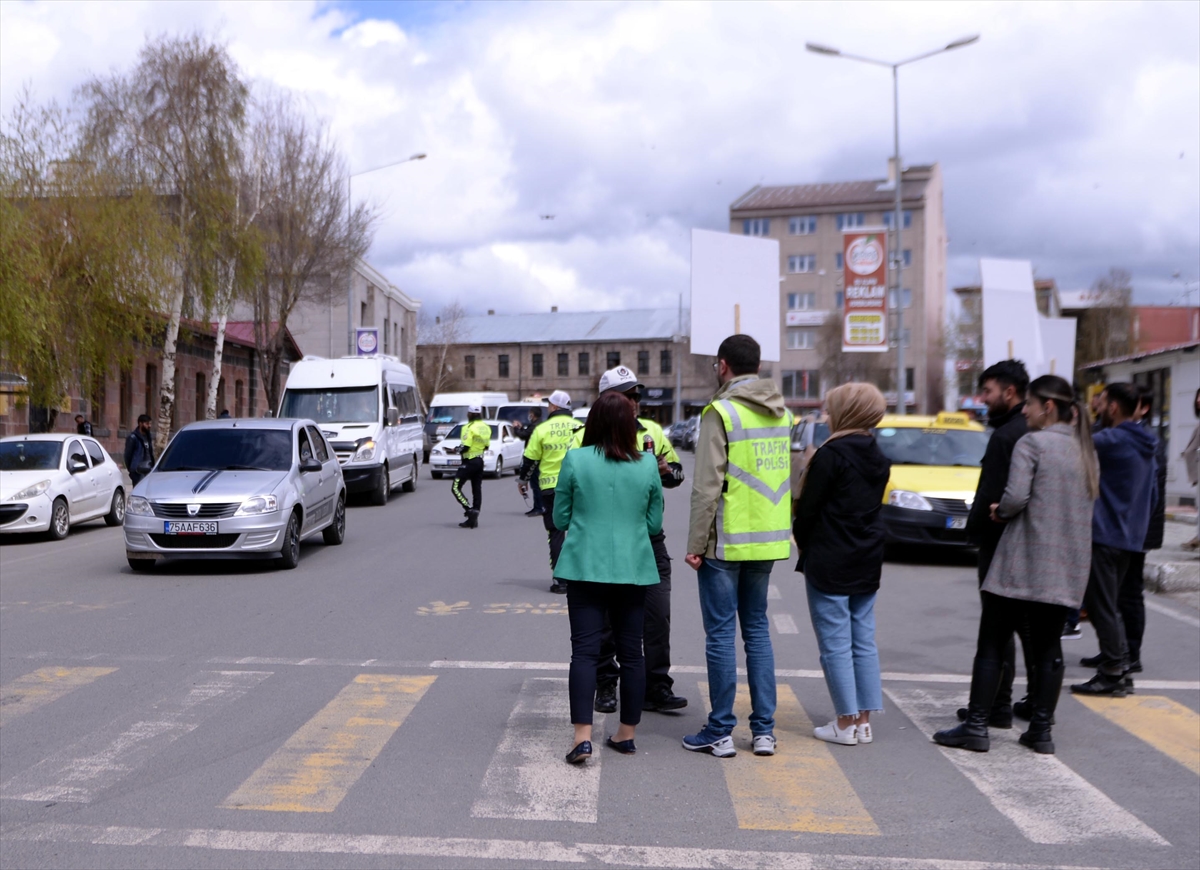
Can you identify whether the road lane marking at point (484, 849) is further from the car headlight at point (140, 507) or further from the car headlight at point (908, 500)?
the car headlight at point (908, 500)

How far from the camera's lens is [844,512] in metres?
5.67

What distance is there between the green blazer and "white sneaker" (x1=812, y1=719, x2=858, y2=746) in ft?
4.29

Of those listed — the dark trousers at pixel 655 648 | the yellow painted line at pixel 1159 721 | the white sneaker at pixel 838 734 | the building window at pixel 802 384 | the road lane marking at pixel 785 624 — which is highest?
the building window at pixel 802 384

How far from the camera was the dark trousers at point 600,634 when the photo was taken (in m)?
5.41

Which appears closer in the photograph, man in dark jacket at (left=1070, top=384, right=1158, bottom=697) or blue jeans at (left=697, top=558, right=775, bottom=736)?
blue jeans at (left=697, top=558, right=775, bottom=736)

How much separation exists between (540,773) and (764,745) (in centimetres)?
110

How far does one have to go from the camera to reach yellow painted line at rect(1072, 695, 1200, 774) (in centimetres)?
584

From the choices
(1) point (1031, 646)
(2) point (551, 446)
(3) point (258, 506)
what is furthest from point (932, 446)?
(1) point (1031, 646)

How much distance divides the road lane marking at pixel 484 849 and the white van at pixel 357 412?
57.1 ft

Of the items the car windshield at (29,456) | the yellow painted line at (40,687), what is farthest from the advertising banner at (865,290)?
the yellow painted line at (40,687)

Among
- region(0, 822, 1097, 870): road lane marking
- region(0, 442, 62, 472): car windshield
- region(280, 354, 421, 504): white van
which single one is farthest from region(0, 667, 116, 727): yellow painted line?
region(280, 354, 421, 504): white van

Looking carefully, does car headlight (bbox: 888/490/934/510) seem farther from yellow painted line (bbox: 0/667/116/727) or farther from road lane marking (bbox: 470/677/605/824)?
yellow painted line (bbox: 0/667/116/727)

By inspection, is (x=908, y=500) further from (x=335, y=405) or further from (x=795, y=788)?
(x=335, y=405)

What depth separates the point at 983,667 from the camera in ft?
19.1
